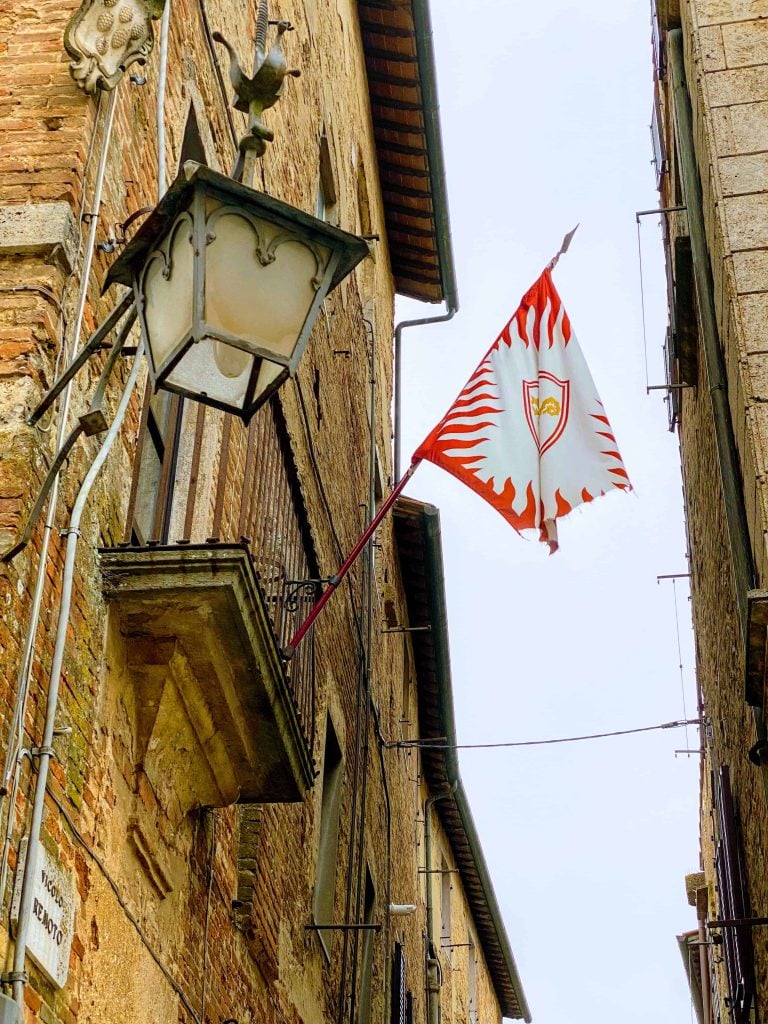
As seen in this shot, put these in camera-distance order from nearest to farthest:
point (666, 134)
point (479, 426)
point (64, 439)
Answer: point (64, 439)
point (479, 426)
point (666, 134)

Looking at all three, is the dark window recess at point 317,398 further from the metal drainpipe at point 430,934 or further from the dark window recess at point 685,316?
the metal drainpipe at point 430,934

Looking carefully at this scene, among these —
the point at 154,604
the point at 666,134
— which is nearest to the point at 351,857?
the point at 154,604

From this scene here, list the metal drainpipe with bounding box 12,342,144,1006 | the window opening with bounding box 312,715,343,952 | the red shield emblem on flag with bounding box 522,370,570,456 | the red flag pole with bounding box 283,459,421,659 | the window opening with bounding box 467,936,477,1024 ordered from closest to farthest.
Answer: the metal drainpipe with bounding box 12,342,144,1006, the red flag pole with bounding box 283,459,421,659, the red shield emblem on flag with bounding box 522,370,570,456, the window opening with bounding box 312,715,343,952, the window opening with bounding box 467,936,477,1024

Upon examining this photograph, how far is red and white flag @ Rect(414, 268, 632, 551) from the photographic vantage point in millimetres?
8000

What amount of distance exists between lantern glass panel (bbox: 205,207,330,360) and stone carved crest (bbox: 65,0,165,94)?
1.30 meters

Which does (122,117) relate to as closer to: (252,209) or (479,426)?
(252,209)

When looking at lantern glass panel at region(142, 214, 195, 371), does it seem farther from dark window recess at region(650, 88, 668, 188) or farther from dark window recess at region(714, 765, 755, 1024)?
dark window recess at region(650, 88, 668, 188)

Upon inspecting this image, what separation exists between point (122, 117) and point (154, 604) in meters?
1.87

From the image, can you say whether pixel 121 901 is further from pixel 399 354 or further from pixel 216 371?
pixel 399 354

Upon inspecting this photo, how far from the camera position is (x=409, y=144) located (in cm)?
1681

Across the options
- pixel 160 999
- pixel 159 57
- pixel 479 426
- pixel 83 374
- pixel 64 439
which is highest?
pixel 159 57

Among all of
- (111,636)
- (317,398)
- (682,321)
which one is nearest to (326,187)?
(317,398)

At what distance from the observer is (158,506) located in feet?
20.1

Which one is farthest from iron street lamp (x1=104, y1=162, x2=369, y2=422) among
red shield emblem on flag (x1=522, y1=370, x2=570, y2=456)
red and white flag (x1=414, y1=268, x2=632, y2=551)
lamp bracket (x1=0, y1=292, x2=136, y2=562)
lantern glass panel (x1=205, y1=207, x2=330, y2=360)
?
red shield emblem on flag (x1=522, y1=370, x2=570, y2=456)
